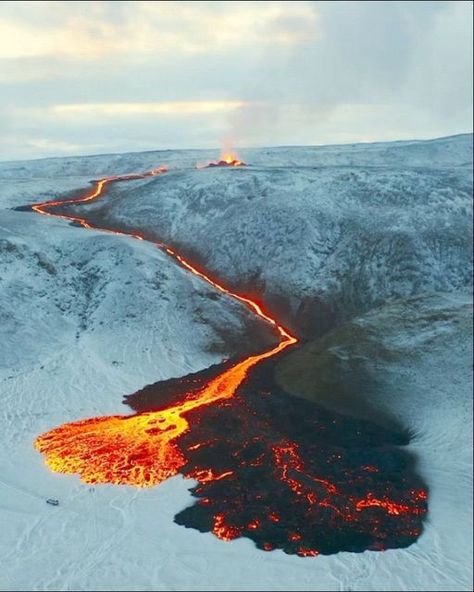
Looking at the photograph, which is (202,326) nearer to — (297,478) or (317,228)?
(317,228)

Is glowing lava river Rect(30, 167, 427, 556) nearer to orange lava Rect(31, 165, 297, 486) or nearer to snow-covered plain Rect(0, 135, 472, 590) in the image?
orange lava Rect(31, 165, 297, 486)

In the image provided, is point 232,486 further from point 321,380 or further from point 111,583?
point 321,380

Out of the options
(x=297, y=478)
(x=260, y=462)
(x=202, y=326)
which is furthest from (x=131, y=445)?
(x=202, y=326)

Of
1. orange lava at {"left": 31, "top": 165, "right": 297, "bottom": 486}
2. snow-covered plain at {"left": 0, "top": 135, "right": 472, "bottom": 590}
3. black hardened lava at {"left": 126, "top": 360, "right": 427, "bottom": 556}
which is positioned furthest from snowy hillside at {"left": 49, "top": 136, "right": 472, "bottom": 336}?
black hardened lava at {"left": 126, "top": 360, "right": 427, "bottom": 556}

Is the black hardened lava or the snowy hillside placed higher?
the snowy hillside

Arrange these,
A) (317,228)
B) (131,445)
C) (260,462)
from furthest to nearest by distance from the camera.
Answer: (317,228), (131,445), (260,462)

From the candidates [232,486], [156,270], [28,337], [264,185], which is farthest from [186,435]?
[264,185]
